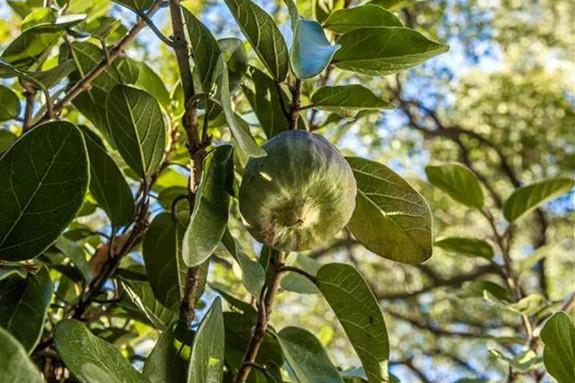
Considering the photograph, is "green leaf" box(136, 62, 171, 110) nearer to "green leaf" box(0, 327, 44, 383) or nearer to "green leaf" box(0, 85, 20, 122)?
"green leaf" box(0, 85, 20, 122)

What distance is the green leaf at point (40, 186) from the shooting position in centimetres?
49

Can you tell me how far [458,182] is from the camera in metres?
1.16

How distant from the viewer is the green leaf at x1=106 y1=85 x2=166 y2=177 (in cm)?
68

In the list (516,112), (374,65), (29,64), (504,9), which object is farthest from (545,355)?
(504,9)

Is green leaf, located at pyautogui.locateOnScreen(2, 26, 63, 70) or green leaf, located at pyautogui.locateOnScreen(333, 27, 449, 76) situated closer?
green leaf, located at pyautogui.locateOnScreen(333, 27, 449, 76)

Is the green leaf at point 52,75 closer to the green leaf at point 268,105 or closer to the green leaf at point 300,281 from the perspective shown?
the green leaf at point 268,105

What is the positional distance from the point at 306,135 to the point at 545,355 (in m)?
0.31

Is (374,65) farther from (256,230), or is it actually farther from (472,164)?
(472,164)

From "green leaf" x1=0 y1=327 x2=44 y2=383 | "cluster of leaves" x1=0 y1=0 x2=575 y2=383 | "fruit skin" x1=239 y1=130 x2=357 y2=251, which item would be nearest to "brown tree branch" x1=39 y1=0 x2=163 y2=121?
"cluster of leaves" x1=0 y1=0 x2=575 y2=383

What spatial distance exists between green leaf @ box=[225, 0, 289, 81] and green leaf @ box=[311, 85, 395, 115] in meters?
0.04

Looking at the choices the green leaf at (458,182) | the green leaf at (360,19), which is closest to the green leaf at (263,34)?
the green leaf at (360,19)

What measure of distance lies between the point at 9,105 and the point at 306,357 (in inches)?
16.1

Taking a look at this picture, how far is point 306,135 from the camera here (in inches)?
22.5

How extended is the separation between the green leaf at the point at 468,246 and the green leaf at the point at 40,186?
2.55 ft
